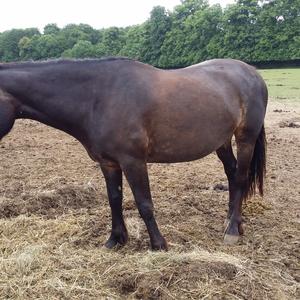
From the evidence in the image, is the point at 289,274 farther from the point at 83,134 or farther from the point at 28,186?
the point at 28,186

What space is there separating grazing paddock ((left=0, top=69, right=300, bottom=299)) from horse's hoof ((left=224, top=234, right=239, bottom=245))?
0.07 meters

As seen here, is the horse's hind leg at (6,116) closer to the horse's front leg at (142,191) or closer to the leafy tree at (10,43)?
the horse's front leg at (142,191)

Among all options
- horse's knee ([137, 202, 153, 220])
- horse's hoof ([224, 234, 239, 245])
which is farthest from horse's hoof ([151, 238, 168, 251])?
horse's hoof ([224, 234, 239, 245])

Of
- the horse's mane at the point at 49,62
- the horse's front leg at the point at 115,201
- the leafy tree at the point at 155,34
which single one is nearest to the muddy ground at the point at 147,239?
the horse's front leg at the point at 115,201

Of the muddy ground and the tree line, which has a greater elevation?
the muddy ground

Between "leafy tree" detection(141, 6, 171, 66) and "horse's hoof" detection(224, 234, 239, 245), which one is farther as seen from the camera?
"leafy tree" detection(141, 6, 171, 66)

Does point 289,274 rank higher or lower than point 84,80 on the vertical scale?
lower

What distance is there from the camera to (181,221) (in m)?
4.69

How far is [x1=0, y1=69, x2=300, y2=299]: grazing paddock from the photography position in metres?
3.22

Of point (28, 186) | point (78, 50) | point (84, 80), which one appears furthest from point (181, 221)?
point (78, 50)

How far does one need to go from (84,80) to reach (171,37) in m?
59.7

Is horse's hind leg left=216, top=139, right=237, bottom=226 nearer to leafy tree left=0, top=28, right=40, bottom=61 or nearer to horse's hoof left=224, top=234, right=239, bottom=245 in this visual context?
horse's hoof left=224, top=234, right=239, bottom=245

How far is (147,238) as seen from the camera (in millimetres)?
4219

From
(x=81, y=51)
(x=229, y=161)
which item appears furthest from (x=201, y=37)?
(x=229, y=161)
